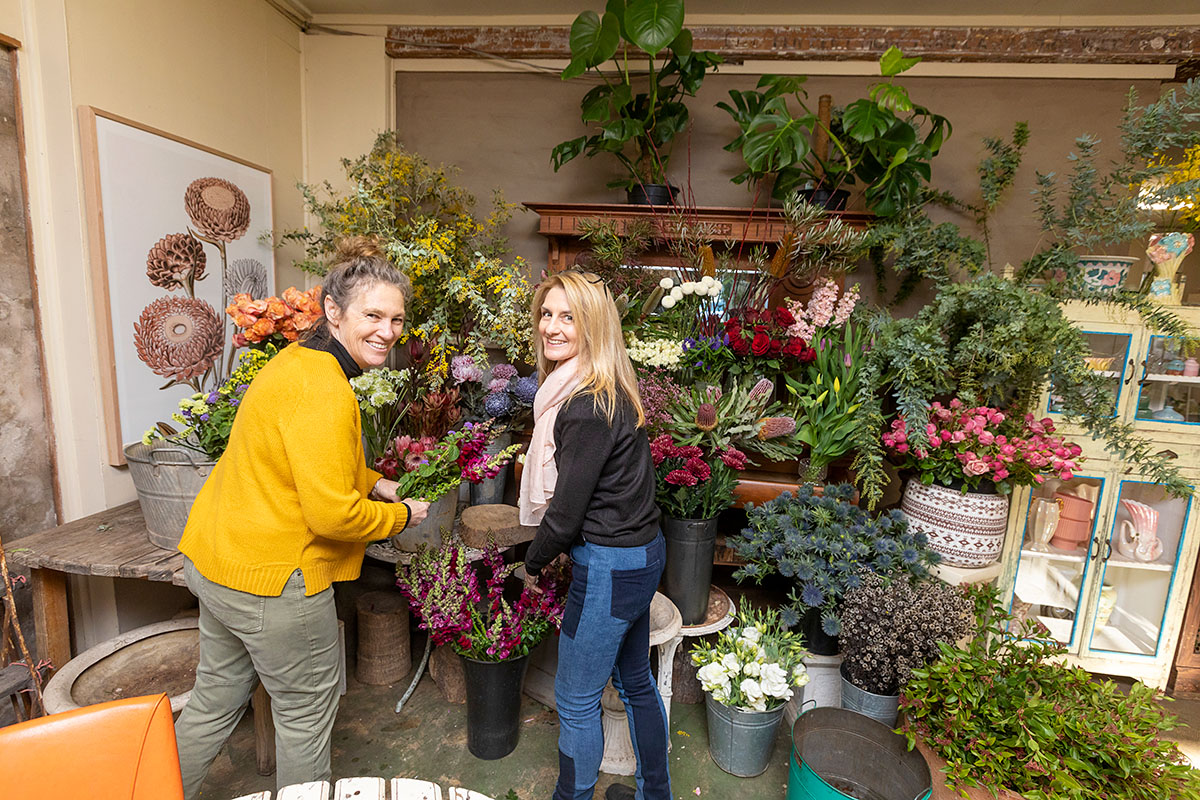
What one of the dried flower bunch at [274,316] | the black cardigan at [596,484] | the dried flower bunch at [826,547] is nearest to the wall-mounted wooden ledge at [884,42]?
the dried flower bunch at [274,316]

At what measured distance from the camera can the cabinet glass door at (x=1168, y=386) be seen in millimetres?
2361

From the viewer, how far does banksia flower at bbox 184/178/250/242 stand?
7.63 ft

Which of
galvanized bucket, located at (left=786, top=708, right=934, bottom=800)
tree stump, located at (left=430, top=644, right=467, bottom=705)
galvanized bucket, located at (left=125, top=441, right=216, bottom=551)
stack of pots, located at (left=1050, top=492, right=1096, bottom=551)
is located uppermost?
galvanized bucket, located at (left=125, top=441, right=216, bottom=551)

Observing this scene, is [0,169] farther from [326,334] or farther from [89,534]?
[326,334]

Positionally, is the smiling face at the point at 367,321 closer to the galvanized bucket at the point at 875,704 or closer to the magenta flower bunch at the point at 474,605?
the magenta flower bunch at the point at 474,605

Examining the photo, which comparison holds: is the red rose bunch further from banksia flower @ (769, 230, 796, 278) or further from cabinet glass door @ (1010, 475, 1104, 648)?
cabinet glass door @ (1010, 475, 1104, 648)

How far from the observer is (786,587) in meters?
2.81

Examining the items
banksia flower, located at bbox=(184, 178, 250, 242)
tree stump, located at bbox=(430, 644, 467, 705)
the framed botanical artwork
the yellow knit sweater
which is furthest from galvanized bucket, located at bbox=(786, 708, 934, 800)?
banksia flower, located at bbox=(184, 178, 250, 242)

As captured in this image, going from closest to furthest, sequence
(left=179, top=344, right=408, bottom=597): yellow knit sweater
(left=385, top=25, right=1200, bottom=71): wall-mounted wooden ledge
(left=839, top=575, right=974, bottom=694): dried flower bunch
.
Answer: (left=179, top=344, right=408, bottom=597): yellow knit sweater, (left=839, top=575, right=974, bottom=694): dried flower bunch, (left=385, top=25, right=1200, bottom=71): wall-mounted wooden ledge

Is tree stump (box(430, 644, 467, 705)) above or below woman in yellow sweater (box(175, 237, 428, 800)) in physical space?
below

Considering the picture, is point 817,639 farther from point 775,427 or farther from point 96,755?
point 96,755

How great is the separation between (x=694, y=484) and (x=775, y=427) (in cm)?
39

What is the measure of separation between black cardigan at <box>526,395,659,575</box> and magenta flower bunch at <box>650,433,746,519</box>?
39 cm

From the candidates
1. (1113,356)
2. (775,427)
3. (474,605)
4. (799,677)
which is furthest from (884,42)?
(474,605)
